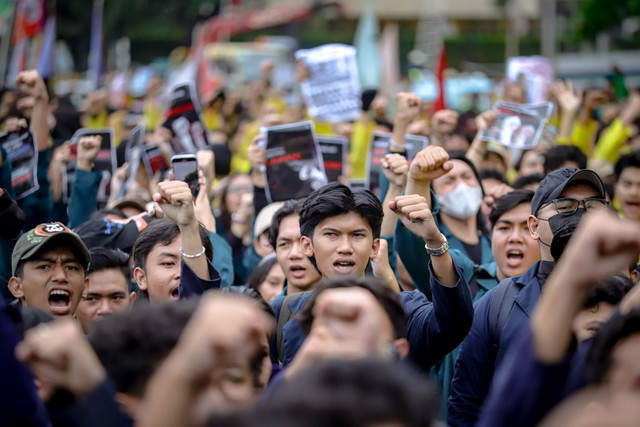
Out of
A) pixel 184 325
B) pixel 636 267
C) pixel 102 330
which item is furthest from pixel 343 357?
pixel 636 267

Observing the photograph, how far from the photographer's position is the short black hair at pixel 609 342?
225 cm

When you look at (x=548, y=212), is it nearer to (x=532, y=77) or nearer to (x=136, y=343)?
(x=136, y=343)

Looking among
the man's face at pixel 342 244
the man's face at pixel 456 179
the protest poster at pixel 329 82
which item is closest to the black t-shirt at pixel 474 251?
the man's face at pixel 456 179

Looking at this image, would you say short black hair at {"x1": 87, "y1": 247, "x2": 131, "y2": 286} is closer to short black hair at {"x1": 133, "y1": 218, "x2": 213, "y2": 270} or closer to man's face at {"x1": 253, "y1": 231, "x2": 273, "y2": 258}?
short black hair at {"x1": 133, "y1": 218, "x2": 213, "y2": 270}

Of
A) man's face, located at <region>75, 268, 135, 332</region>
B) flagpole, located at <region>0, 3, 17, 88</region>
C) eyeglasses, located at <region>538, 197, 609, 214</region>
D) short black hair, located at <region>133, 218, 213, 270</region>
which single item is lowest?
man's face, located at <region>75, 268, 135, 332</region>

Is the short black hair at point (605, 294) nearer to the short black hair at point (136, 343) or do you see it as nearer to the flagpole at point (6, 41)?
the short black hair at point (136, 343)

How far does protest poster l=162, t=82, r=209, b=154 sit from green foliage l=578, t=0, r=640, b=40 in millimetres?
10820

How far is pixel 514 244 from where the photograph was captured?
482 centimetres

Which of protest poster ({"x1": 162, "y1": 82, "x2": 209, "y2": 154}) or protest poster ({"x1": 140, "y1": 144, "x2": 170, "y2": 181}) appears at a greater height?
protest poster ({"x1": 162, "y1": 82, "x2": 209, "y2": 154})

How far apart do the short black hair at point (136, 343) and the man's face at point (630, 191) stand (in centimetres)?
441

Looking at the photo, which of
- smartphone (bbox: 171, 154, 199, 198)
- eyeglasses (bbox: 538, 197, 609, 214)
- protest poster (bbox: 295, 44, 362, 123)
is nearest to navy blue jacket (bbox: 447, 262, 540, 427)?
eyeglasses (bbox: 538, 197, 609, 214)

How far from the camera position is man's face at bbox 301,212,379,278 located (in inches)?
160

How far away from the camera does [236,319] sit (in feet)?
6.25

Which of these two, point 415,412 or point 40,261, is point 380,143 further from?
point 415,412
